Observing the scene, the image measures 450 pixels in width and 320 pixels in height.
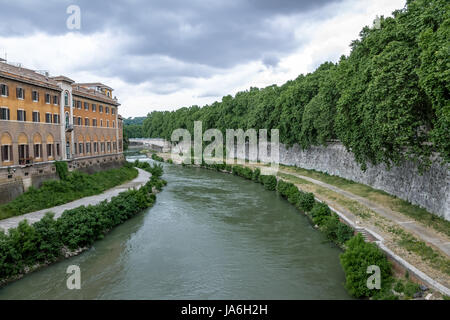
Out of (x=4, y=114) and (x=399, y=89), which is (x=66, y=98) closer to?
(x=4, y=114)

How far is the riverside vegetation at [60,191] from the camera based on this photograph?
23062mm

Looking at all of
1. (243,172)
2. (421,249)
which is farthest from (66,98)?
(421,249)

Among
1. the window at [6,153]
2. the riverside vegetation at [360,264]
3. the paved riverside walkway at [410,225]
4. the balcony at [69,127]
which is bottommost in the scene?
the riverside vegetation at [360,264]

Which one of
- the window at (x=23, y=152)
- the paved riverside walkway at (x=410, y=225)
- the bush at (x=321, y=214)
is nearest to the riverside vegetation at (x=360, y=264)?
the bush at (x=321, y=214)

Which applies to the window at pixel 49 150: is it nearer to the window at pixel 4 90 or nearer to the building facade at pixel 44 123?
the building facade at pixel 44 123

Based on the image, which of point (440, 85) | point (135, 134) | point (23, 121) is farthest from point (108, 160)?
point (135, 134)

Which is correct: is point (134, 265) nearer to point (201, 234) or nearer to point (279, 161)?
point (201, 234)

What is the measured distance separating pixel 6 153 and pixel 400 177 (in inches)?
1184

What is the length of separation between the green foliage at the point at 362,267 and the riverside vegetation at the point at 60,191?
2148 cm

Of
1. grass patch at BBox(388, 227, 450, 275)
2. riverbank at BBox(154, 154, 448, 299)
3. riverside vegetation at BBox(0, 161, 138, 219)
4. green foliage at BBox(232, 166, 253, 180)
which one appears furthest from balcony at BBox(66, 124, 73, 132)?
grass patch at BBox(388, 227, 450, 275)

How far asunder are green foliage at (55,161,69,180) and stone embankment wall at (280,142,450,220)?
1097 inches

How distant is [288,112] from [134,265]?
36.1 metres

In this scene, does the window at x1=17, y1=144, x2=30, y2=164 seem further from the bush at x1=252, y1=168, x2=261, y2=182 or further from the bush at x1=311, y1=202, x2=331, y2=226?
the bush at x1=252, y1=168, x2=261, y2=182
